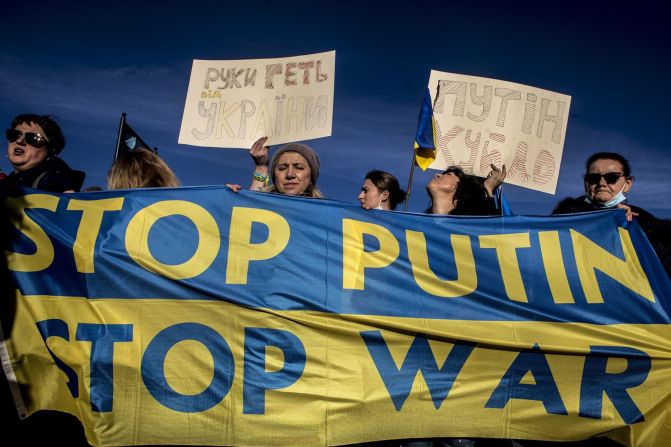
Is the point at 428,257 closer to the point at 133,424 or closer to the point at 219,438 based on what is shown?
the point at 219,438

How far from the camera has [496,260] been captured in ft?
11.9

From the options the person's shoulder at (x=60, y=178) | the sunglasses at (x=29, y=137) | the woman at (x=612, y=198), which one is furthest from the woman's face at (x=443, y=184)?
the sunglasses at (x=29, y=137)

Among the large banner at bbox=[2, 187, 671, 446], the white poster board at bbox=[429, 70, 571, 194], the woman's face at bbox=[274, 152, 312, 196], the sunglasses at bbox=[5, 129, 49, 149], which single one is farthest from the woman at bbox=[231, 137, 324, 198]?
the sunglasses at bbox=[5, 129, 49, 149]

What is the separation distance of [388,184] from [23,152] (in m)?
2.58

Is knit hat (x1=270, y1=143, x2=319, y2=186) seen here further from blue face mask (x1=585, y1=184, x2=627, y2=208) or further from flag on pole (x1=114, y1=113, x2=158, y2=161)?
flag on pole (x1=114, y1=113, x2=158, y2=161)

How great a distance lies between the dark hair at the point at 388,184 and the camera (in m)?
4.53

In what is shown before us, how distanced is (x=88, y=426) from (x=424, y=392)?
185 cm

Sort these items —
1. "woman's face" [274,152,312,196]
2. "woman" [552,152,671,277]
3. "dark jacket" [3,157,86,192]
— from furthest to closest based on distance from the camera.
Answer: "woman's face" [274,152,312,196], "woman" [552,152,671,277], "dark jacket" [3,157,86,192]

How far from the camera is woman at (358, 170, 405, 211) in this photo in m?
4.47

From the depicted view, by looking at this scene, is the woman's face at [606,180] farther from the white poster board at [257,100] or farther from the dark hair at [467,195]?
the white poster board at [257,100]

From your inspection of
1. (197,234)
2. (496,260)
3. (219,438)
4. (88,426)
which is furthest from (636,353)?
(88,426)

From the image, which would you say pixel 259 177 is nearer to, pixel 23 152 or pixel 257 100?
pixel 257 100

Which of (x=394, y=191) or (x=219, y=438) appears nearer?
(x=219, y=438)

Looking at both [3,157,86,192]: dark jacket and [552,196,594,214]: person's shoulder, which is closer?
[3,157,86,192]: dark jacket
